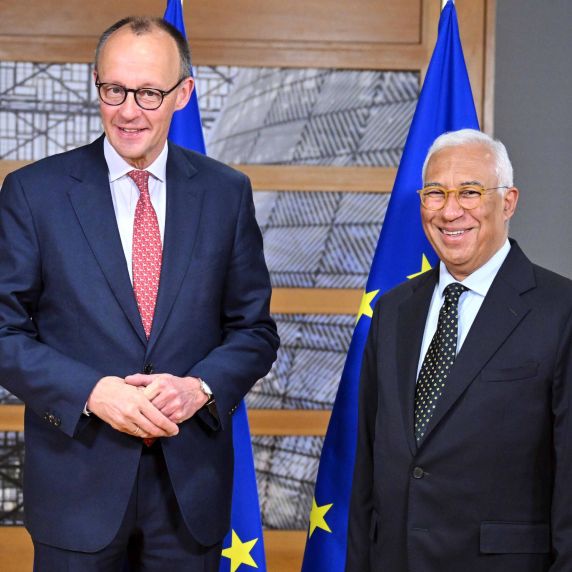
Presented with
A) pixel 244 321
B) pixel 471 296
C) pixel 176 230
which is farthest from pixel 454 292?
pixel 176 230

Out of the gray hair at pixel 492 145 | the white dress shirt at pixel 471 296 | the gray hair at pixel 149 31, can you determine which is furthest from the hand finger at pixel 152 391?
the gray hair at pixel 492 145

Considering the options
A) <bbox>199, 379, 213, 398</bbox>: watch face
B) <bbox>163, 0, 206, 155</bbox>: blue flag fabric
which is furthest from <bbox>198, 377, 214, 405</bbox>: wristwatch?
<bbox>163, 0, 206, 155</bbox>: blue flag fabric

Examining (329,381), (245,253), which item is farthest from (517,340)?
(329,381)

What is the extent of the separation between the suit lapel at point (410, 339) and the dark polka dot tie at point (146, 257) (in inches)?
19.6

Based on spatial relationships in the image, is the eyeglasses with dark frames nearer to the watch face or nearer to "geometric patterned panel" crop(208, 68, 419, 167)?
the watch face

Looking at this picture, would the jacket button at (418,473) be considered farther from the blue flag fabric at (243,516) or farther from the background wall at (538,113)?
the background wall at (538,113)

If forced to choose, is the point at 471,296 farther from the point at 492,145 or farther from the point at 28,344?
the point at 28,344

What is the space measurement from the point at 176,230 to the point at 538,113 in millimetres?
1659

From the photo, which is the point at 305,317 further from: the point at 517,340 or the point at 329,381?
the point at 517,340

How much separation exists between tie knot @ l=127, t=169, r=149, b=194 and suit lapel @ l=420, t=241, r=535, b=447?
0.70 metres

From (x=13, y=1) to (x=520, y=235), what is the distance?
1.83m

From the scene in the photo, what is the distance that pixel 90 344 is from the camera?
5.53 feet

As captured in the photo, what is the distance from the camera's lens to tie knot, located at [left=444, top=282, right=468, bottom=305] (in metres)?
1.74

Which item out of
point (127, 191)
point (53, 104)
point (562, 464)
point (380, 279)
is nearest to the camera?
point (562, 464)
